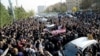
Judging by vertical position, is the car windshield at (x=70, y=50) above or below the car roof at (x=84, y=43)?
below

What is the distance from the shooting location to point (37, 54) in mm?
13094

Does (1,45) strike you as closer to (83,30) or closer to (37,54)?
(37,54)

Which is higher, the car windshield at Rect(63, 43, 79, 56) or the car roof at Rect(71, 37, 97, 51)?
the car roof at Rect(71, 37, 97, 51)

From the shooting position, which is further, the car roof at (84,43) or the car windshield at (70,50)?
the car windshield at (70,50)

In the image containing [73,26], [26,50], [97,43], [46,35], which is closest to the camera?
[26,50]

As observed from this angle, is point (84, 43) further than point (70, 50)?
No

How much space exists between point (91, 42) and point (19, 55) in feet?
11.4

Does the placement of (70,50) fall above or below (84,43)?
below

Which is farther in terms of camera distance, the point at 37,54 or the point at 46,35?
the point at 46,35

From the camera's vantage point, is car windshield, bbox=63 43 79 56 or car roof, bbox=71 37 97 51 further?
car windshield, bbox=63 43 79 56

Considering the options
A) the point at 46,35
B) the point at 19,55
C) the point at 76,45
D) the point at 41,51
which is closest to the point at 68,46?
the point at 76,45

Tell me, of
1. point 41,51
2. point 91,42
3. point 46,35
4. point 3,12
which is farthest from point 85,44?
point 3,12

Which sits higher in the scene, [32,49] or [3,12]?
[32,49]

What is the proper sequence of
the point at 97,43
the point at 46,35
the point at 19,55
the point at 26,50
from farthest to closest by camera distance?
the point at 46,35
the point at 97,43
the point at 26,50
the point at 19,55
